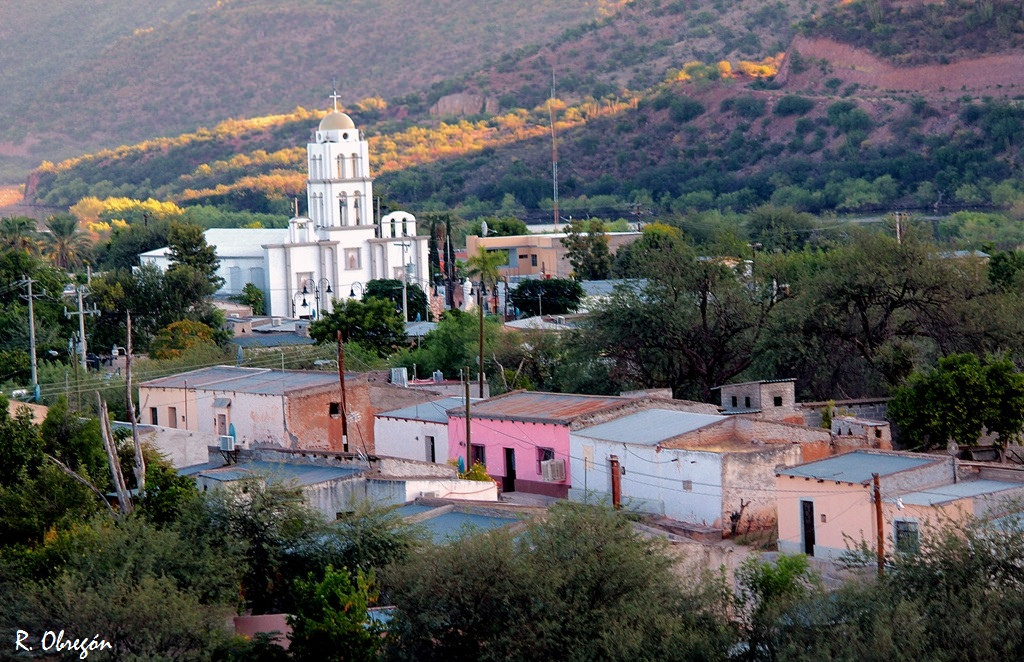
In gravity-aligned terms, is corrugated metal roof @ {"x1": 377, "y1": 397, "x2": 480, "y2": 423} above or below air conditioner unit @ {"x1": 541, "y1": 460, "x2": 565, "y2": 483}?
above

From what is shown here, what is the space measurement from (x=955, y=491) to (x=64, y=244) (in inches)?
2592

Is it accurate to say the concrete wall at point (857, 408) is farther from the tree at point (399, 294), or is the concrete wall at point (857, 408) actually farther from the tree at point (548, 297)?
the tree at point (399, 294)

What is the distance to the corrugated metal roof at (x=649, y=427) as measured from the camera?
2784 centimetres

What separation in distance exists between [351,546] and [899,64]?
114 metres

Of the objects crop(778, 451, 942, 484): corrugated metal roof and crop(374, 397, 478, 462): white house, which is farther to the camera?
crop(374, 397, 478, 462): white house

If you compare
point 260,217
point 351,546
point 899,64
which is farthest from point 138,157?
point 351,546

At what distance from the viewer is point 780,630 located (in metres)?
17.3

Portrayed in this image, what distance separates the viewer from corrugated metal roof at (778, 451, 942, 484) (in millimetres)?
24909

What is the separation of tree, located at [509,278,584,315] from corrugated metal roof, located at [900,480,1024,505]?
35695 millimetres

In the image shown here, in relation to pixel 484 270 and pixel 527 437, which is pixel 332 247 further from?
pixel 527 437

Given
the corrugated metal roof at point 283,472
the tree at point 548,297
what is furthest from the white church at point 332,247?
the corrugated metal roof at point 283,472

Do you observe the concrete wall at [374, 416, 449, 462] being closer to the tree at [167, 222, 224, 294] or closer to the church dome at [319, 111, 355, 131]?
the tree at [167, 222, 224, 294]

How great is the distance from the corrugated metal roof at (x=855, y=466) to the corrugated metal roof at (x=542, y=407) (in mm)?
4643

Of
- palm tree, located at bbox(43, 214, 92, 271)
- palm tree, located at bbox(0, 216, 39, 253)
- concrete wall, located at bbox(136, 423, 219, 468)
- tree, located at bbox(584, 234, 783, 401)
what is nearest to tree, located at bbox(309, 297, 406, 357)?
tree, located at bbox(584, 234, 783, 401)
